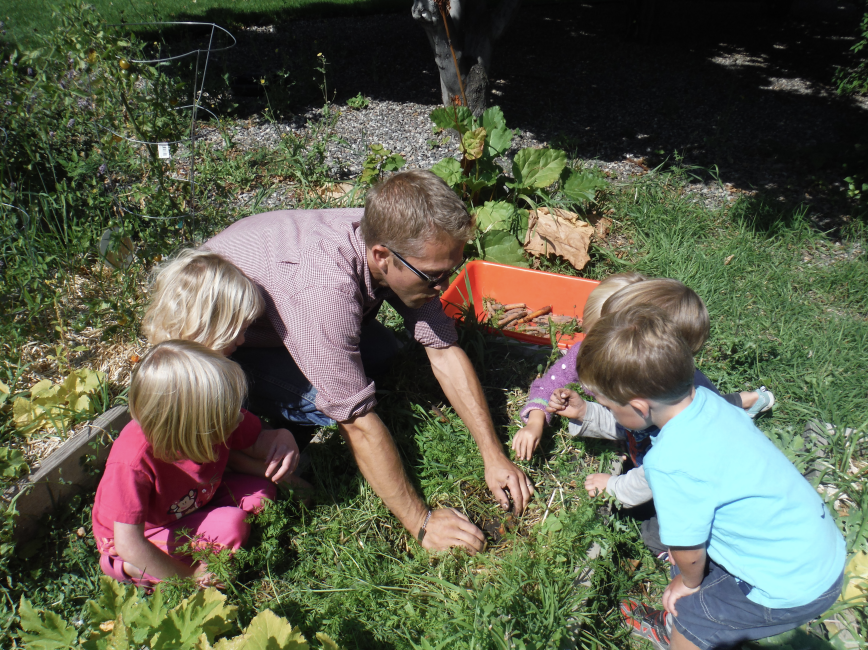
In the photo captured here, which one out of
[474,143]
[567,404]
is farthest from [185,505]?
[474,143]

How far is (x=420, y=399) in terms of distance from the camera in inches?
107

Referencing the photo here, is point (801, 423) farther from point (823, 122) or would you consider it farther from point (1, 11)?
point (1, 11)

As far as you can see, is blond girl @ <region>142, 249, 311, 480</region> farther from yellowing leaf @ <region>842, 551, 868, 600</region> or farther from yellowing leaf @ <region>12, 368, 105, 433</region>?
yellowing leaf @ <region>842, 551, 868, 600</region>

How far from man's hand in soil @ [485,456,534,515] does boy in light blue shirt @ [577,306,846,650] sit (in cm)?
64

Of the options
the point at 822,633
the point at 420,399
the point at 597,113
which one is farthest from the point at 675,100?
the point at 822,633

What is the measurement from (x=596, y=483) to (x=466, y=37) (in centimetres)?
428

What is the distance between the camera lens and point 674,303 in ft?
6.39

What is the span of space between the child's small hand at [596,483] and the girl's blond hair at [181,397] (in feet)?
4.32

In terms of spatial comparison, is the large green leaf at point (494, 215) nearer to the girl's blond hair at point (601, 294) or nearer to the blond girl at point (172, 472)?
the girl's blond hair at point (601, 294)

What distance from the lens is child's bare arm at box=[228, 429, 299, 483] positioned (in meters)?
2.10

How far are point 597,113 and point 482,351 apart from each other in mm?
4179

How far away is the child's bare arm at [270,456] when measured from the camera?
210 centimetres

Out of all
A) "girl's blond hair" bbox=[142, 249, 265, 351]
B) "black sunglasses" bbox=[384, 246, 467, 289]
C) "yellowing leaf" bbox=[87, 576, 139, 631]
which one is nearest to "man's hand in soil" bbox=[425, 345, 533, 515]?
"black sunglasses" bbox=[384, 246, 467, 289]

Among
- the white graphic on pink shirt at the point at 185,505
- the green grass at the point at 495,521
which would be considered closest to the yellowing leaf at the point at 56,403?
the green grass at the point at 495,521
